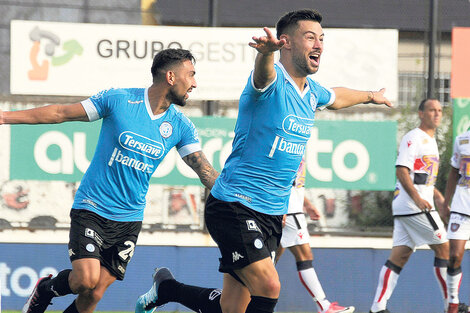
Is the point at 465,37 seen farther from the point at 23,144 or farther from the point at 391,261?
the point at 23,144

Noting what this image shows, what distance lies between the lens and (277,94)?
494 cm

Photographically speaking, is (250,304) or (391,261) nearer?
(250,304)

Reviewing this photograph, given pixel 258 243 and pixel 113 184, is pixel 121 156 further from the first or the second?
pixel 258 243

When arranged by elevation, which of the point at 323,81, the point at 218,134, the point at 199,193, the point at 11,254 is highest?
the point at 323,81

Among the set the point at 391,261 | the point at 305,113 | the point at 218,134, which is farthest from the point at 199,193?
the point at 305,113

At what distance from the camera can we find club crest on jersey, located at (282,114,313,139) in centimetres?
501

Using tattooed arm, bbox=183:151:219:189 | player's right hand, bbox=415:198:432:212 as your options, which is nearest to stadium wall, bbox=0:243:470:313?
player's right hand, bbox=415:198:432:212

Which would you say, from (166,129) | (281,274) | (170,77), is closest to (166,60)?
(170,77)

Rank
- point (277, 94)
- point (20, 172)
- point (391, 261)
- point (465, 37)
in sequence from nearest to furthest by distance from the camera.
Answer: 1. point (277, 94)
2. point (391, 261)
3. point (20, 172)
4. point (465, 37)

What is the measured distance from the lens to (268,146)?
16.5 ft

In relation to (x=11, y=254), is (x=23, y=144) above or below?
above

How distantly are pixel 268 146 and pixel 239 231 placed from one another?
528 mm

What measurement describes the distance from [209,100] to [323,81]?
1.31 metres

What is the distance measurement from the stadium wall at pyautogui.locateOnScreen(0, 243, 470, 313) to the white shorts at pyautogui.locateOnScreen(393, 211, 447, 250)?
0.90 meters
